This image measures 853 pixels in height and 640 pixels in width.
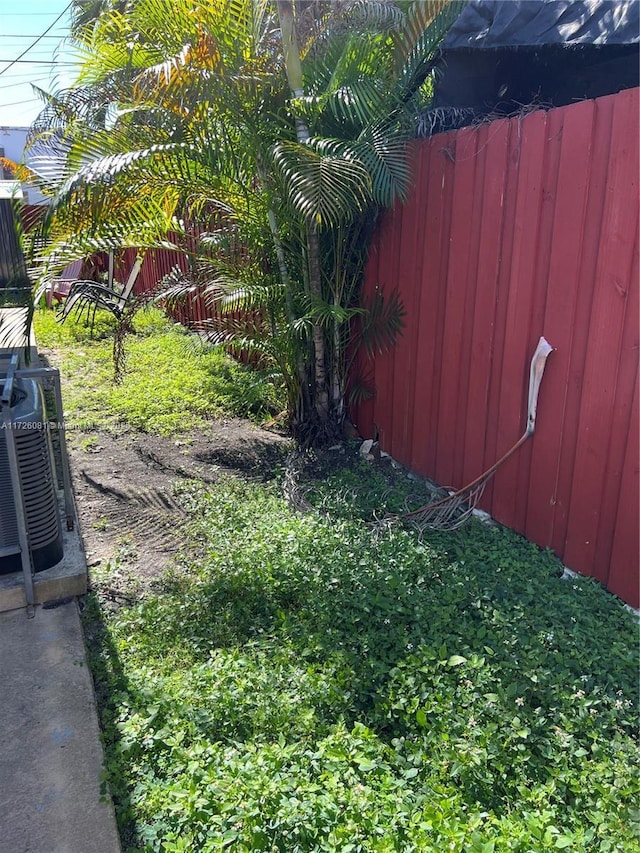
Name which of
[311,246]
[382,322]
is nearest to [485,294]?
[382,322]

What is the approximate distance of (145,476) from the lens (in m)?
4.67

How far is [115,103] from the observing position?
14.6ft

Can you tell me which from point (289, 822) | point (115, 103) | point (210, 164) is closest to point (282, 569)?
point (289, 822)

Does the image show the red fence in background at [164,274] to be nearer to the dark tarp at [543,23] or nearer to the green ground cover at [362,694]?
the dark tarp at [543,23]

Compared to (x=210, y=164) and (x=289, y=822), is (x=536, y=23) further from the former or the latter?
(x=289, y=822)

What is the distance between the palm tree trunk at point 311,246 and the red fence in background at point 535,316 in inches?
21.1

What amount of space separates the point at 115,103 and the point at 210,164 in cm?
84

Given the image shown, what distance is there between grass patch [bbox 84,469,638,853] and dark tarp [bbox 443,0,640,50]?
277 centimetres

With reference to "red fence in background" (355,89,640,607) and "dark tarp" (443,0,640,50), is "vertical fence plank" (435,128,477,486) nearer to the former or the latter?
"red fence in background" (355,89,640,607)

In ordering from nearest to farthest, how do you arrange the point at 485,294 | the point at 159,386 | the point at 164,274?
the point at 485,294 → the point at 159,386 → the point at 164,274

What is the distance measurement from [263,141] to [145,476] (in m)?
2.35

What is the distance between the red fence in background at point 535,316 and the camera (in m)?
2.90

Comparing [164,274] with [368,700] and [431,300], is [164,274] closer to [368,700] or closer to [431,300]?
[431,300]

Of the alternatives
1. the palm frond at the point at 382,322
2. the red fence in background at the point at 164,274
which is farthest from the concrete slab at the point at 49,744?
the red fence in background at the point at 164,274
